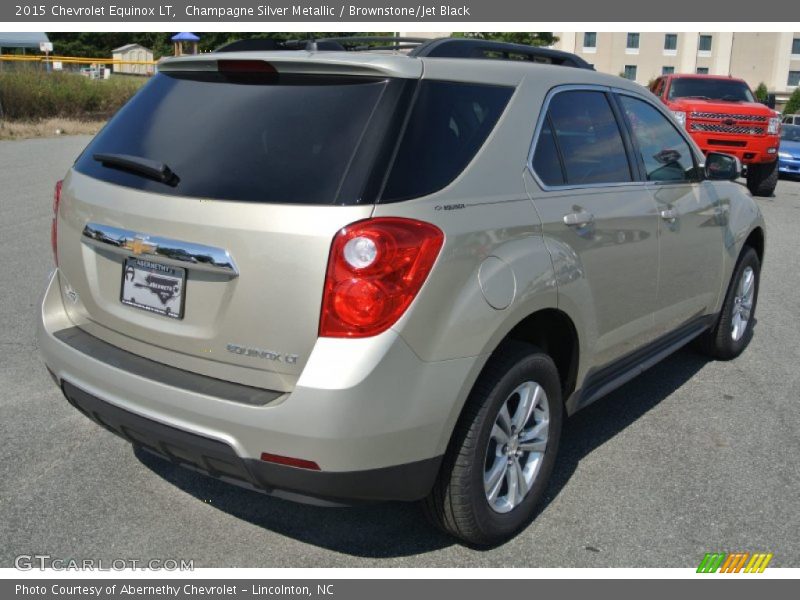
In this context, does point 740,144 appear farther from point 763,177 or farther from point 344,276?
point 344,276

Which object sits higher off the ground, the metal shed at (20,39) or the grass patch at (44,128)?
the metal shed at (20,39)

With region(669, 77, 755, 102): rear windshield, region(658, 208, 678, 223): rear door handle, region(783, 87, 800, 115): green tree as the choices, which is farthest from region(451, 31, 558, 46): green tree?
region(658, 208, 678, 223): rear door handle

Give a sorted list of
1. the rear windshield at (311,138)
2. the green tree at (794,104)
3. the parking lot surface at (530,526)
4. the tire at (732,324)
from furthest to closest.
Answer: the green tree at (794,104) → the tire at (732,324) → the parking lot surface at (530,526) → the rear windshield at (311,138)

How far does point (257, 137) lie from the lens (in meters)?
2.81

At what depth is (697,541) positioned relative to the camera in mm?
3279

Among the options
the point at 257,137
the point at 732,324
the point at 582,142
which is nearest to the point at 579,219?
the point at 582,142

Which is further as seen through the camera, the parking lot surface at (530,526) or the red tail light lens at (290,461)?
the parking lot surface at (530,526)

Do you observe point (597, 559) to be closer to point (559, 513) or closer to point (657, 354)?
point (559, 513)

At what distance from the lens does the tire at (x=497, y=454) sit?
2.91m

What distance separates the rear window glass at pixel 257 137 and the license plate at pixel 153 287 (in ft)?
0.90

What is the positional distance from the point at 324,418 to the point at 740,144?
14.6 meters

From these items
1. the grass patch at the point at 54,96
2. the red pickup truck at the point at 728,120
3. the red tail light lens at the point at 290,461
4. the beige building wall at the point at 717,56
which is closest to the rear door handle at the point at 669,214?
the red tail light lens at the point at 290,461

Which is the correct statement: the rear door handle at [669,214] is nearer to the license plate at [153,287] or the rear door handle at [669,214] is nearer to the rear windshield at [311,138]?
the rear windshield at [311,138]

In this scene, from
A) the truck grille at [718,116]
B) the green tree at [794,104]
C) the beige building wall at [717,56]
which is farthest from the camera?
the beige building wall at [717,56]
